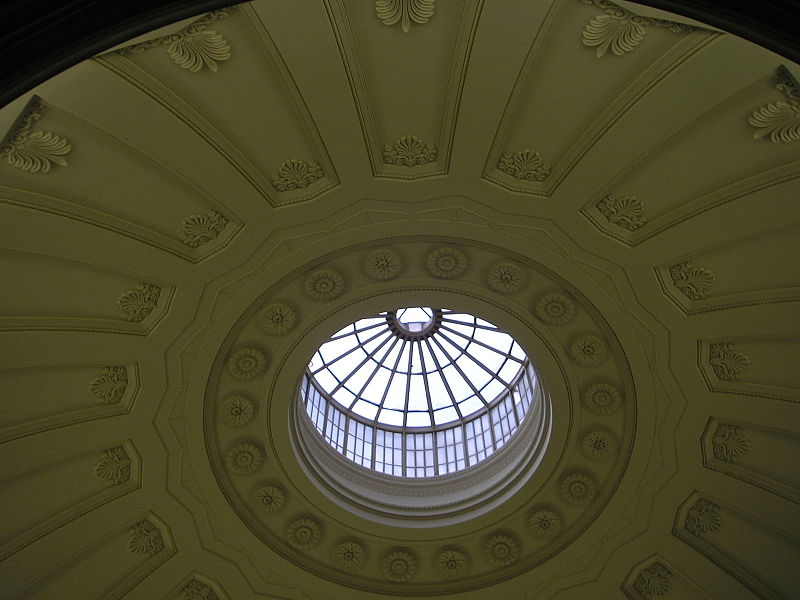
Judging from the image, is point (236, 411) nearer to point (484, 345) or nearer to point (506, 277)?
Result: point (506, 277)

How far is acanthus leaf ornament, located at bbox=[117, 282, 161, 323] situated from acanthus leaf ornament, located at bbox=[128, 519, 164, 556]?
158 inches

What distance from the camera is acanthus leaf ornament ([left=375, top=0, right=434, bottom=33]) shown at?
7766 mm

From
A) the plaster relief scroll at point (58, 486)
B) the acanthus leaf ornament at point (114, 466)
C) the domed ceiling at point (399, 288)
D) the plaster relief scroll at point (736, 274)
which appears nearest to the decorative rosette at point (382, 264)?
the domed ceiling at point (399, 288)

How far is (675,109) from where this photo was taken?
8586mm

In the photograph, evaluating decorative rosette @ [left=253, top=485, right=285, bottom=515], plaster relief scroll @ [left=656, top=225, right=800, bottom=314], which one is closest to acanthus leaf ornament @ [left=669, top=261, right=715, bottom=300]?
plaster relief scroll @ [left=656, top=225, right=800, bottom=314]

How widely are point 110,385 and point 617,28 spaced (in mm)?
8912

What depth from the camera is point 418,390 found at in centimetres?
1744

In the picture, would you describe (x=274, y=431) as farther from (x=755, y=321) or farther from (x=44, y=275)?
(x=755, y=321)

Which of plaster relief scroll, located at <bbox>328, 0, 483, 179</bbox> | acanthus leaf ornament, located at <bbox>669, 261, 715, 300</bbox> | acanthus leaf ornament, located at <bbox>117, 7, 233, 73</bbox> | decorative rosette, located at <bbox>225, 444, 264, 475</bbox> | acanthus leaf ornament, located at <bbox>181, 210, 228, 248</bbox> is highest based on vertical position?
plaster relief scroll, located at <bbox>328, 0, 483, 179</bbox>

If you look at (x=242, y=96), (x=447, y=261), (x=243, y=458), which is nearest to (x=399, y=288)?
(x=447, y=261)

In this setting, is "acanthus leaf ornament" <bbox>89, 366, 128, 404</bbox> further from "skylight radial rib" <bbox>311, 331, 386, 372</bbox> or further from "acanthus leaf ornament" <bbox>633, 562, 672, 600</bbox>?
"acanthus leaf ornament" <bbox>633, 562, 672, 600</bbox>

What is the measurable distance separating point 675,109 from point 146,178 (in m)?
6.79

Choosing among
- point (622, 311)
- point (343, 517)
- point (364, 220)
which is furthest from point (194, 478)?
point (622, 311)

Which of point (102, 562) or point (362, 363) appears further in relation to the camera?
point (362, 363)
